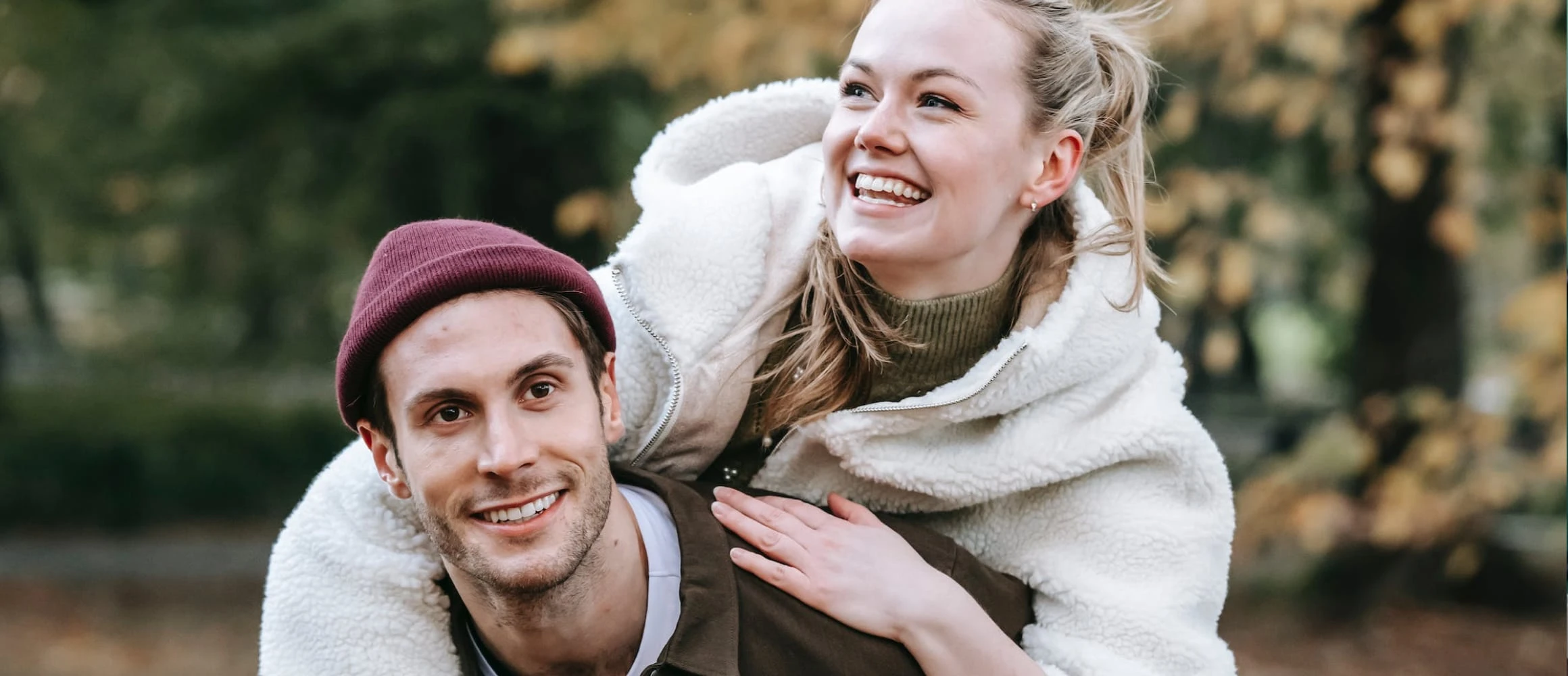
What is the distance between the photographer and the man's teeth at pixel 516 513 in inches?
87.4

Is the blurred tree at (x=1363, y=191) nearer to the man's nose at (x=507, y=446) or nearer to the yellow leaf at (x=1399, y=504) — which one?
the yellow leaf at (x=1399, y=504)

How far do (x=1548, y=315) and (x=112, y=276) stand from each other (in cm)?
1384

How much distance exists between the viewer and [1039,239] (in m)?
2.83

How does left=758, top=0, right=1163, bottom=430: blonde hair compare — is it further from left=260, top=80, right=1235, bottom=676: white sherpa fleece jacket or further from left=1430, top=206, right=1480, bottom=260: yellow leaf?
left=1430, top=206, right=1480, bottom=260: yellow leaf

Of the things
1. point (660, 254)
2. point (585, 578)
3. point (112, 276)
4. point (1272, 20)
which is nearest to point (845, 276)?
point (660, 254)

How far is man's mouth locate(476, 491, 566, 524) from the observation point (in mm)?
2221

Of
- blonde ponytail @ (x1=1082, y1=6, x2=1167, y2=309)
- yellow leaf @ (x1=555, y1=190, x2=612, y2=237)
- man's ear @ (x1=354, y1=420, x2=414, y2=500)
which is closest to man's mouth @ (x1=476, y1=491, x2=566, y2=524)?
man's ear @ (x1=354, y1=420, x2=414, y2=500)

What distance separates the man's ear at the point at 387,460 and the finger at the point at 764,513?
544 millimetres

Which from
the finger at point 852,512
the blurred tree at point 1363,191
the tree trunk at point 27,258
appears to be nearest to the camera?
the finger at point 852,512

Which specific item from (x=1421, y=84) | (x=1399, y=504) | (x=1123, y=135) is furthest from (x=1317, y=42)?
(x=1123, y=135)

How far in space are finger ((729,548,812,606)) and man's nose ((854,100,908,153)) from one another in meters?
0.74

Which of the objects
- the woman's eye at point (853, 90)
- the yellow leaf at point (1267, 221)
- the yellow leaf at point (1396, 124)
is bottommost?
the woman's eye at point (853, 90)

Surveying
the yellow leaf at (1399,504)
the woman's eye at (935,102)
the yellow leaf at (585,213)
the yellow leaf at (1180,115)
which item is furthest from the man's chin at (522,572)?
the yellow leaf at (1399,504)

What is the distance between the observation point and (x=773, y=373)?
2707 millimetres
